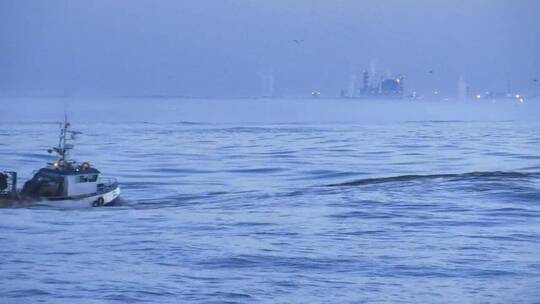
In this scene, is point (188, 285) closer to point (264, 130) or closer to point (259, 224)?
point (259, 224)

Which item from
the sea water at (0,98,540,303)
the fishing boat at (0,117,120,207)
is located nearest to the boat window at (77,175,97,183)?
the fishing boat at (0,117,120,207)

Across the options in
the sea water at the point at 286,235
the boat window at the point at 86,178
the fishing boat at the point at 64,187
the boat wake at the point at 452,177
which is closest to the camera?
the sea water at the point at 286,235

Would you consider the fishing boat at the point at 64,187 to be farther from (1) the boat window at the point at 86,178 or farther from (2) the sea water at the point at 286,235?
(2) the sea water at the point at 286,235

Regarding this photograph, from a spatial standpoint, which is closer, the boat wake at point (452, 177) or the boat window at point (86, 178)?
the boat window at point (86, 178)

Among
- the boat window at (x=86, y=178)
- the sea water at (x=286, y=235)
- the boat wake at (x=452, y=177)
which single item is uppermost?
the boat window at (x=86, y=178)

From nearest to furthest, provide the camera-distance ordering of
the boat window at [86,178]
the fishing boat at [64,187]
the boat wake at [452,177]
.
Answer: the fishing boat at [64,187]
the boat window at [86,178]
the boat wake at [452,177]

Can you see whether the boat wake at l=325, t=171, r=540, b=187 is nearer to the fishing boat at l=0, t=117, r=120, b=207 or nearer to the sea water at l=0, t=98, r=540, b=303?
the sea water at l=0, t=98, r=540, b=303

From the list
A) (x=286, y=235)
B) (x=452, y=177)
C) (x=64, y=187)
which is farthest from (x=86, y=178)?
(x=452, y=177)

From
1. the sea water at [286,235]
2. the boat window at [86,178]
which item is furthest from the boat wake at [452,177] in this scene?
the boat window at [86,178]

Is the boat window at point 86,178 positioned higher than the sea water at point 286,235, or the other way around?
the boat window at point 86,178

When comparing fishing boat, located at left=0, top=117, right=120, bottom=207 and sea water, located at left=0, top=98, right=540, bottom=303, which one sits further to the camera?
fishing boat, located at left=0, top=117, right=120, bottom=207

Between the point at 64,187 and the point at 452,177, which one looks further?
the point at 452,177

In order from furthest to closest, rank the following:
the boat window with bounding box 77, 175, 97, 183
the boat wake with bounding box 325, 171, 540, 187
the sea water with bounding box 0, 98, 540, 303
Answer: the boat wake with bounding box 325, 171, 540, 187 → the boat window with bounding box 77, 175, 97, 183 → the sea water with bounding box 0, 98, 540, 303

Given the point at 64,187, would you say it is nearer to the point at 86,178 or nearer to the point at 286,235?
the point at 86,178
